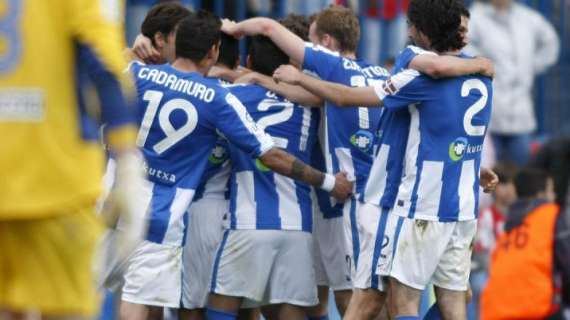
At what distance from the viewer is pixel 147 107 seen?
8.41 meters

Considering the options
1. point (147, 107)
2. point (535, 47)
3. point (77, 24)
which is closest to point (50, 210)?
point (77, 24)

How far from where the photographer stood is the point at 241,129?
8266 millimetres

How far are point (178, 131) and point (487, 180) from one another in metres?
1.78

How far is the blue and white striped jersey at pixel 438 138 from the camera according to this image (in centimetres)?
825

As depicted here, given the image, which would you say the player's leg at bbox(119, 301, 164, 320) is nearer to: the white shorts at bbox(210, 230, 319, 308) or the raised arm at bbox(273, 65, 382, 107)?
the white shorts at bbox(210, 230, 319, 308)

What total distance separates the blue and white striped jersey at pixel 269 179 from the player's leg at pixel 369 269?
46 centimetres

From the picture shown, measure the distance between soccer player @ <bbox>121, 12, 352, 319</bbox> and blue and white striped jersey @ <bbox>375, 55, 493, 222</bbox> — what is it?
607 millimetres

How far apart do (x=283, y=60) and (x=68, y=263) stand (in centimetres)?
370

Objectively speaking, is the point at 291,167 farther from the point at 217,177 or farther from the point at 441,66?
the point at 441,66

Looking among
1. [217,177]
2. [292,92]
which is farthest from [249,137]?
[217,177]

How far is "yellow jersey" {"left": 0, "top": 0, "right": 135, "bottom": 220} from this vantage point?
548 cm

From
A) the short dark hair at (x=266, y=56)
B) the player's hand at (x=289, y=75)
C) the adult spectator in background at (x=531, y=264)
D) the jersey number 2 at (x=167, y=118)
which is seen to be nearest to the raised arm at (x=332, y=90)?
the player's hand at (x=289, y=75)

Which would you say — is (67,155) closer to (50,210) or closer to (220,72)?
(50,210)

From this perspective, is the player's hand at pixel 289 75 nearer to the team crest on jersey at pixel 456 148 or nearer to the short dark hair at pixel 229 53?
the short dark hair at pixel 229 53
